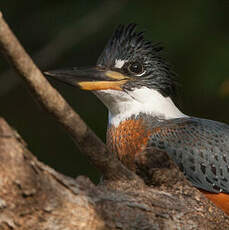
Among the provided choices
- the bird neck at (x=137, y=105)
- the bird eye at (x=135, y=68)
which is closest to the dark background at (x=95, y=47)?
the bird neck at (x=137, y=105)

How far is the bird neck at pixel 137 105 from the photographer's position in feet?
16.6

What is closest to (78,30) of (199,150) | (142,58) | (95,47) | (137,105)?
(95,47)

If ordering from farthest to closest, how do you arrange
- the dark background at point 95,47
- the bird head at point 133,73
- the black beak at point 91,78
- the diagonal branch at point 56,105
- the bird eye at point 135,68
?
the dark background at point 95,47 < the bird eye at point 135,68 < the bird head at point 133,73 < the black beak at point 91,78 < the diagonal branch at point 56,105

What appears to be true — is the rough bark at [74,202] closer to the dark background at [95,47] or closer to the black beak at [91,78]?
the black beak at [91,78]

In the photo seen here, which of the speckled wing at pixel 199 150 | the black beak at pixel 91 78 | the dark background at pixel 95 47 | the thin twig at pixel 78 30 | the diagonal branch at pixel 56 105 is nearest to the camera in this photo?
the diagonal branch at pixel 56 105

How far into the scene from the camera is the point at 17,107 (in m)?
8.29

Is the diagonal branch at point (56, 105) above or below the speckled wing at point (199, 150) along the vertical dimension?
above

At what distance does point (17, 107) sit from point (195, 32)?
10.5 ft

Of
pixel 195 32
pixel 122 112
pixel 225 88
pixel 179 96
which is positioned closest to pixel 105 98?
pixel 122 112

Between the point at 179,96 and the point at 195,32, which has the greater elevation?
the point at 195,32

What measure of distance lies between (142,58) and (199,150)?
1.17m

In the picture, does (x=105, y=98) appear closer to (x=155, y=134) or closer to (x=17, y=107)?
(x=155, y=134)

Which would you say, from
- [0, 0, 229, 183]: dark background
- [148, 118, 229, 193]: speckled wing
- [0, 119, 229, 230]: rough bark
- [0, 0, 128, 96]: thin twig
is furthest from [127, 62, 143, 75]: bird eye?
[0, 0, 128, 96]: thin twig

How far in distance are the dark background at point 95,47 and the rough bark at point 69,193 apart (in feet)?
8.05
